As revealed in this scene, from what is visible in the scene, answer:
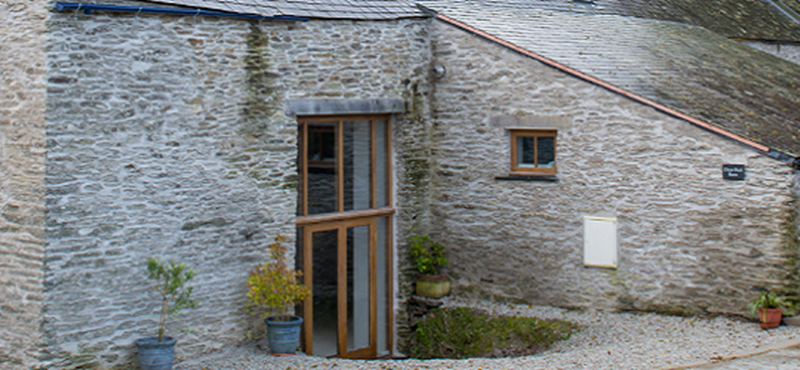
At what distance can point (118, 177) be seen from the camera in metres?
8.27

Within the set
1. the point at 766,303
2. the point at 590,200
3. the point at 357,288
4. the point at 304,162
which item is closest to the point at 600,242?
the point at 590,200

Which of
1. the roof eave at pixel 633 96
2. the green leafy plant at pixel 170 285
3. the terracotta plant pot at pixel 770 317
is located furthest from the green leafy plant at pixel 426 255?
the terracotta plant pot at pixel 770 317

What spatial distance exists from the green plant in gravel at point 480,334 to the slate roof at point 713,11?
4502 millimetres

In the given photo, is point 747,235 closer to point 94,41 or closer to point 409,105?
point 409,105

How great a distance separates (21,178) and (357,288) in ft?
14.4

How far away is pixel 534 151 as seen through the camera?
1093 centimetres

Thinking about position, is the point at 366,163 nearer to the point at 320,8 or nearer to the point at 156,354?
the point at 320,8

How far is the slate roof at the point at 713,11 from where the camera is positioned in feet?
43.4

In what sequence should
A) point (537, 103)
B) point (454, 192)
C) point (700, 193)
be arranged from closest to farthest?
point (700, 193) < point (537, 103) < point (454, 192)

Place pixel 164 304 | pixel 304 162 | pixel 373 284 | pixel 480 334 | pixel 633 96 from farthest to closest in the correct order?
pixel 373 284 → pixel 480 334 → pixel 304 162 → pixel 633 96 → pixel 164 304

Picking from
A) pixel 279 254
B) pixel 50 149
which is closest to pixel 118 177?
pixel 50 149

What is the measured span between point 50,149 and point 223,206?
6.23 ft

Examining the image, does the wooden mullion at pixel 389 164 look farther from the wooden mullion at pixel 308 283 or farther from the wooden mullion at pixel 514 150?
the wooden mullion at pixel 514 150

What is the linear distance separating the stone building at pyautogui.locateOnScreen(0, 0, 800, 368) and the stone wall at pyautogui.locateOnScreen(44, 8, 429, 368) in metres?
0.02
